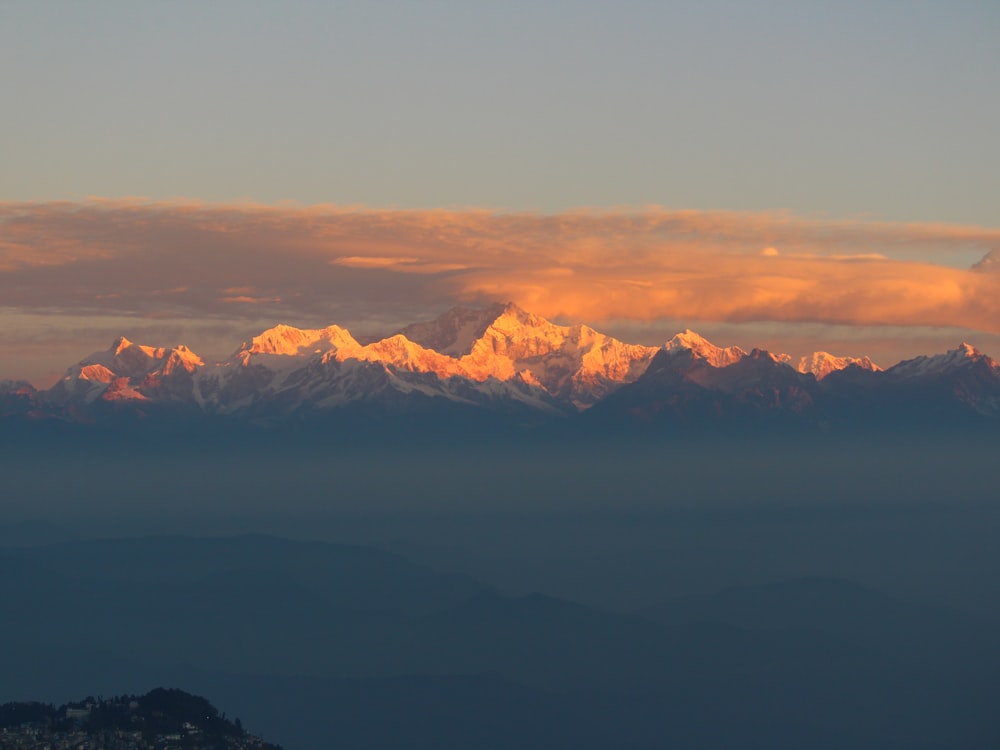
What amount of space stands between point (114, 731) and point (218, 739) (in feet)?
38.1

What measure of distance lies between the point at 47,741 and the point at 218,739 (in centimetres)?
1881

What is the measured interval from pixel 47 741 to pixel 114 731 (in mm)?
7715

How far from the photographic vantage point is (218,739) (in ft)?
653

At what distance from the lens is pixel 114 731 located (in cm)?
19750

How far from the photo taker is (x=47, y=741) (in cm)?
19325
